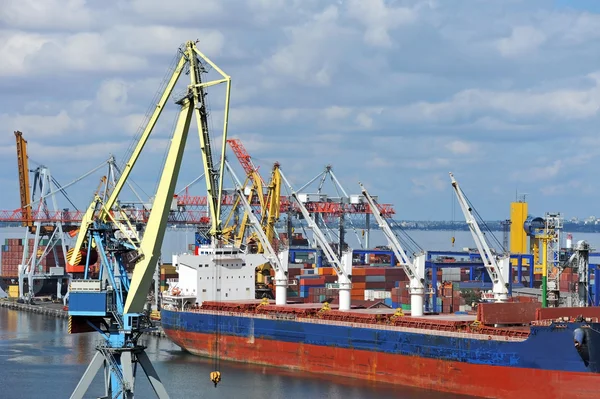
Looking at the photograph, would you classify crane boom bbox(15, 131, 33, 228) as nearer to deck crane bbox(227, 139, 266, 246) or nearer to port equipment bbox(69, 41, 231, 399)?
deck crane bbox(227, 139, 266, 246)

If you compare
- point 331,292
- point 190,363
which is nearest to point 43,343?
point 190,363

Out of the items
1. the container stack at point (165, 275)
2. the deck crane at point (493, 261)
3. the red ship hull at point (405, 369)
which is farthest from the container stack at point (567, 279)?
the container stack at point (165, 275)

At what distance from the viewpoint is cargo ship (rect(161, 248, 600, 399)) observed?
118 ft

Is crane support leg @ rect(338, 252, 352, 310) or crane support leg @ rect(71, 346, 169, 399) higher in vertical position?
crane support leg @ rect(338, 252, 352, 310)

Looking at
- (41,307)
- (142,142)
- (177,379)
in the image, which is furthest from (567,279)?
(41,307)

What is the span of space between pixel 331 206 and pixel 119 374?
47282 millimetres

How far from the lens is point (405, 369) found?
40719mm

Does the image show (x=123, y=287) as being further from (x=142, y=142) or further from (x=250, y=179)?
(x=250, y=179)

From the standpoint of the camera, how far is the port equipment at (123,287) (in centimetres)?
2952

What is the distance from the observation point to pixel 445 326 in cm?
4025

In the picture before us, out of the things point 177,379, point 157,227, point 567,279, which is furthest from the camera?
point 567,279

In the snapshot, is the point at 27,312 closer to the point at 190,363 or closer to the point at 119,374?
the point at 190,363

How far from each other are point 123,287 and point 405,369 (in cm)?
1391

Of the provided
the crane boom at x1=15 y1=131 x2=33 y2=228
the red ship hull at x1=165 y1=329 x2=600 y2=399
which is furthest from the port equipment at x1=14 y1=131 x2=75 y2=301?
the red ship hull at x1=165 y1=329 x2=600 y2=399
